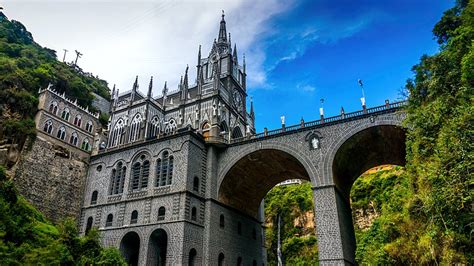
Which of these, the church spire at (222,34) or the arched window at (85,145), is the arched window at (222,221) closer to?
the arched window at (85,145)

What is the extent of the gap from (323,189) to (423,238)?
822 centimetres

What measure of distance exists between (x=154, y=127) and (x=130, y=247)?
17.0 m

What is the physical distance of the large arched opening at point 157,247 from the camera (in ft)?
79.9

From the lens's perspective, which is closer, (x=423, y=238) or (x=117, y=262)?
(x=423, y=238)

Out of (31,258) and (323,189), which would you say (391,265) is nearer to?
(323,189)

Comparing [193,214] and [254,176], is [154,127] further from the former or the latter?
[193,214]

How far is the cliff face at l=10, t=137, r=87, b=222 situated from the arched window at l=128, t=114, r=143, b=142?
786 centimetres

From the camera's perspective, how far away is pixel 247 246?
29.5 metres

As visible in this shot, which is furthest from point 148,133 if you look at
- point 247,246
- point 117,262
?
point 117,262

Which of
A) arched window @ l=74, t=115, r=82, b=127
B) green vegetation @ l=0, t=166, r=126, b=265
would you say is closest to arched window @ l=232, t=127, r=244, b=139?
arched window @ l=74, t=115, r=82, b=127

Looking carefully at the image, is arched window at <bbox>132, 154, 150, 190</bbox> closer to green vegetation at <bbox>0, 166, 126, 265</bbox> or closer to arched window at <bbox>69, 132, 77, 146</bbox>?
green vegetation at <bbox>0, 166, 126, 265</bbox>

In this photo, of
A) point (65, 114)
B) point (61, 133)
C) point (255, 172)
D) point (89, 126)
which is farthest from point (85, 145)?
point (255, 172)

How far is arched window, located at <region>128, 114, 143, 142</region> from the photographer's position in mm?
39812

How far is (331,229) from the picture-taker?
72.1 feet
